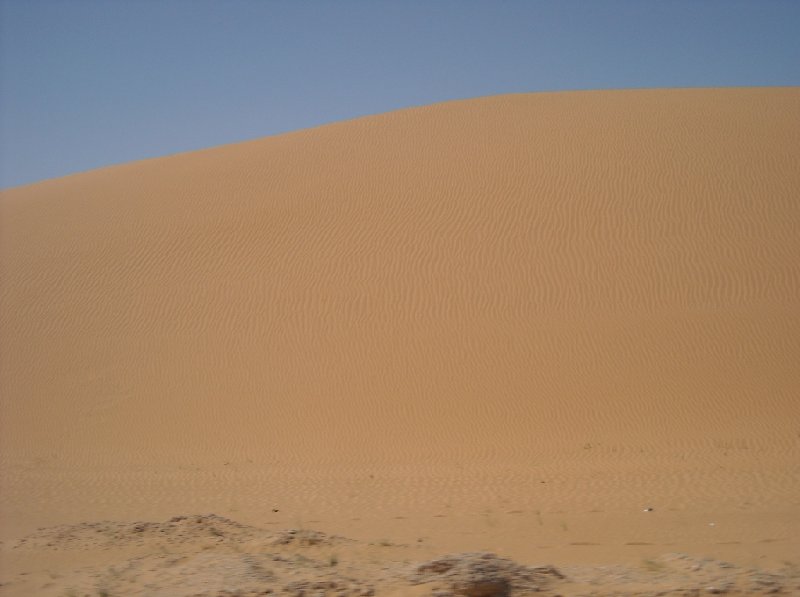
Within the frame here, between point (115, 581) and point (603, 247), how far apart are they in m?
15.5

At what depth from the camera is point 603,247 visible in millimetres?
19562

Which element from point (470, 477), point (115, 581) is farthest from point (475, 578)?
point (470, 477)

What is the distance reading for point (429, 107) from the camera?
31.8 metres

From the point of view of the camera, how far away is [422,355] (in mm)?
16828

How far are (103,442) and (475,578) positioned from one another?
1143 centimetres

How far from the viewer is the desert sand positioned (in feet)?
27.8

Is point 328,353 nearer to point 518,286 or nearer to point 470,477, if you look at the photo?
point 518,286

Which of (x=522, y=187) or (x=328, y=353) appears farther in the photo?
(x=522, y=187)

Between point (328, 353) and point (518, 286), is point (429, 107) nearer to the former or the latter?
point (518, 286)

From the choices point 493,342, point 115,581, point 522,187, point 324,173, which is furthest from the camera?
point 324,173

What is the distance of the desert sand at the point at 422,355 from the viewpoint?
8.48 metres

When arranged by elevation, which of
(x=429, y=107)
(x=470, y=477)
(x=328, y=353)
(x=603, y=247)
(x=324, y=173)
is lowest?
(x=470, y=477)

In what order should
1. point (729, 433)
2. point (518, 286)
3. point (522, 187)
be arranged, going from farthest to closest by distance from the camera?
point (522, 187)
point (518, 286)
point (729, 433)

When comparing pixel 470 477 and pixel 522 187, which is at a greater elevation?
pixel 522 187
